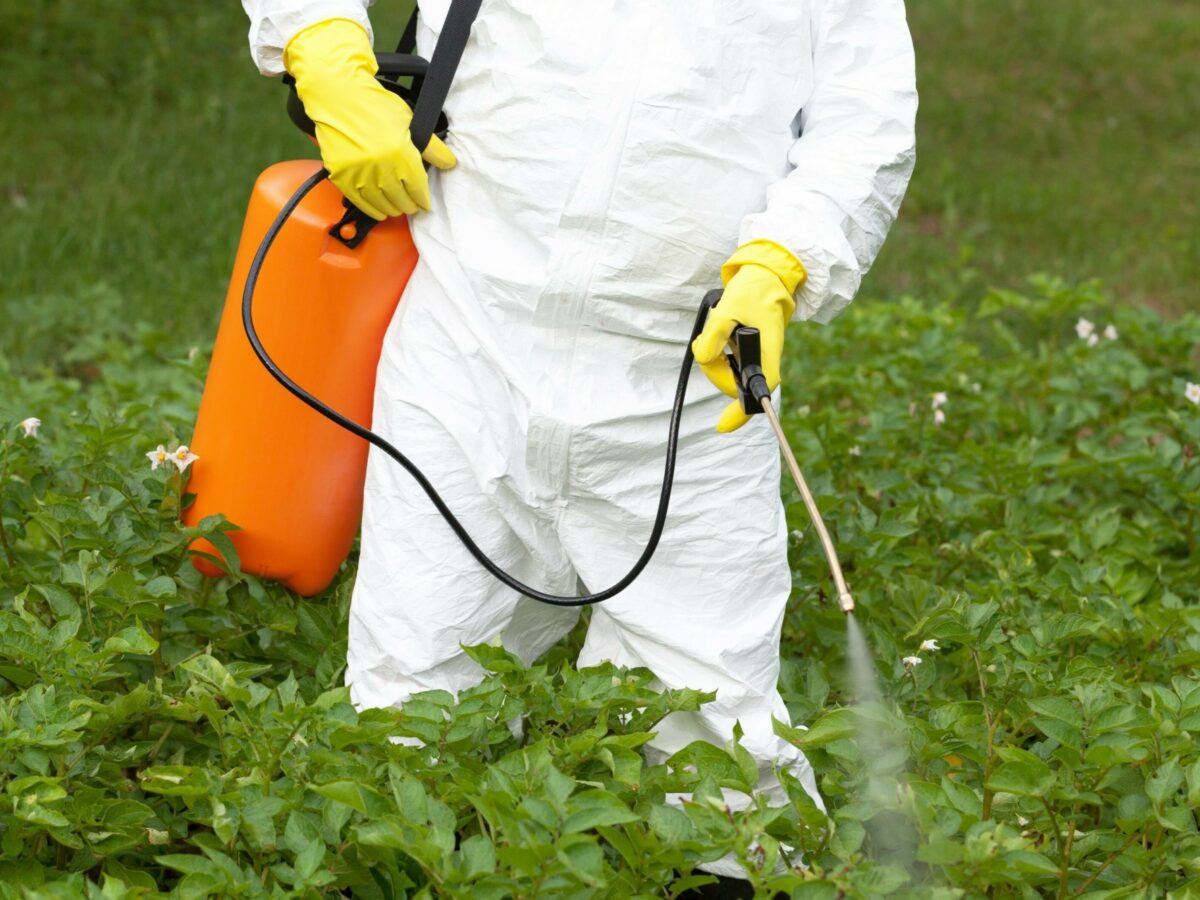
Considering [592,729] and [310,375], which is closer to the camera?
[592,729]

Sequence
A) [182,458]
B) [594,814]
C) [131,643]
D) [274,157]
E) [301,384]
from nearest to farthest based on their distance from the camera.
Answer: [594,814] < [131,643] < [301,384] < [182,458] < [274,157]

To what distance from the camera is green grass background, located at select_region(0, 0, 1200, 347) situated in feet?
15.0


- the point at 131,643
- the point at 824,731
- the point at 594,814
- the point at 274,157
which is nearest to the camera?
the point at 594,814

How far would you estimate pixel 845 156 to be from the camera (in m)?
1.72

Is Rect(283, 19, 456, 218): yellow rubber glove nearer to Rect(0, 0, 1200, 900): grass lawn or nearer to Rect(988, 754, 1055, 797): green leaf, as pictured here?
Rect(0, 0, 1200, 900): grass lawn

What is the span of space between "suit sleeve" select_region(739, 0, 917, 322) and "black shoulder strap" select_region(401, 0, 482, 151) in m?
0.42

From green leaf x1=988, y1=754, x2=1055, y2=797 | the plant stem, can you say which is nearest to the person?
green leaf x1=988, y1=754, x2=1055, y2=797

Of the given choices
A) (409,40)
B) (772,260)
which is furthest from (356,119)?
(772,260)

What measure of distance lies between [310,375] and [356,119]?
368 millimetres

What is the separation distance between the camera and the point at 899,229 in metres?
5.42

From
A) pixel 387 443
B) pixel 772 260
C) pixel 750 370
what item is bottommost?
pixel 387 443

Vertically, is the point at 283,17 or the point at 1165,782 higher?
the point at 283,17

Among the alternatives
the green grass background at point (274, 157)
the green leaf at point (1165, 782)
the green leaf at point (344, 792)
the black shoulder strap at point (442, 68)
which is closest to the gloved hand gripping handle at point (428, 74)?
the black shoulder strap at point (442, 68)

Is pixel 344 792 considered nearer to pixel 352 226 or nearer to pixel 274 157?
pixel 352 226
